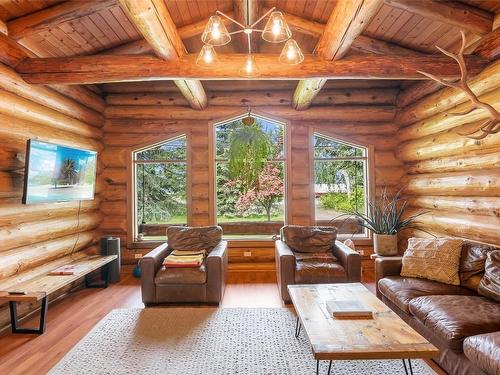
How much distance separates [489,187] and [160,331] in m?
3.69

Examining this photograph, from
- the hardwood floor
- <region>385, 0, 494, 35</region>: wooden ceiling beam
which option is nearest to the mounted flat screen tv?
the hardwood floor

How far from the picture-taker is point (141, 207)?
18.1 ft

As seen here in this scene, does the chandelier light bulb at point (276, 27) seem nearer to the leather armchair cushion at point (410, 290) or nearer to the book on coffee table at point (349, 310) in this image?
the book on coffee table at point (349, 310)

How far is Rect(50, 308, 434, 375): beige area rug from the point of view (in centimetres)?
243

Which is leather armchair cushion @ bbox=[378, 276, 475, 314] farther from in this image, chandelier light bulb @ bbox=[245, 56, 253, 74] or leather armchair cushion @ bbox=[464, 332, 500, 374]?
chandelier light bulb @ bbox=[245, 56, 253, 74]

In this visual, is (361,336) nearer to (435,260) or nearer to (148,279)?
(435,260)

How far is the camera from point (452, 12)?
3.16 metres

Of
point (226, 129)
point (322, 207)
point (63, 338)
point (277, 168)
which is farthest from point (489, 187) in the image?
point (63, 338)

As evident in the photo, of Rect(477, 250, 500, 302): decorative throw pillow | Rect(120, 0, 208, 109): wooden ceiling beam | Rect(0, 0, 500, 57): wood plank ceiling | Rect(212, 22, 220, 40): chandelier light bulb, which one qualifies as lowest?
Rect(477, 250, 500, 302): decorative throw pillow

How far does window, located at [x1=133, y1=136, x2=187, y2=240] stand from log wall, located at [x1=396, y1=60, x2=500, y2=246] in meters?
3.77

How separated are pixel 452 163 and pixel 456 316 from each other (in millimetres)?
2272

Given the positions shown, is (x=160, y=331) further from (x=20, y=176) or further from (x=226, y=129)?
(x=226, y=129)

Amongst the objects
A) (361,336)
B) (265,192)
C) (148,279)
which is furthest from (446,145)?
(148,279)

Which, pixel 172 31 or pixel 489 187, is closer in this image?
pixel 172 31
